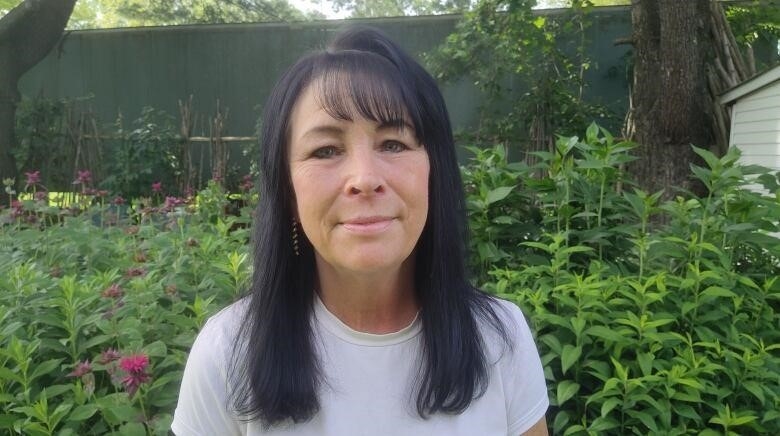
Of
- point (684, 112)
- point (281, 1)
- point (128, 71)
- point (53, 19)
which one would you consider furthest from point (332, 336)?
point (281, 1)

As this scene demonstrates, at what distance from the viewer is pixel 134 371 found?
6.04 feet

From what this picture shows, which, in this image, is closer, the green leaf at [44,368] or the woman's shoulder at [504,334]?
the woman's shoulder at [504,334]

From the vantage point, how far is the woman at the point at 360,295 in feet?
4.37

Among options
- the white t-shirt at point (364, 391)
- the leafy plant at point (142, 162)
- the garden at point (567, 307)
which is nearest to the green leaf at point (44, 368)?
the garden at point (567, 307)

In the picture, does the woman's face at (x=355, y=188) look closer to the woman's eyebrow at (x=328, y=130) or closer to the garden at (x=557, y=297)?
the woman's eyebrow at (x=328, y=130)

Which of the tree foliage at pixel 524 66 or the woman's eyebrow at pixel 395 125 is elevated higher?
the tree foliage at pixel 524 66

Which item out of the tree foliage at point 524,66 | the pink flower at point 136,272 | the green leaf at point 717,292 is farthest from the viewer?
the tree foliage at point 524,66

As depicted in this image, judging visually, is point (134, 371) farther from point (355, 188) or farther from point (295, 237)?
point (355, 188)

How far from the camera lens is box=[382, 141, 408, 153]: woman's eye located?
1.36 m

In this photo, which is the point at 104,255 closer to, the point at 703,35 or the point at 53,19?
the point at 703,35

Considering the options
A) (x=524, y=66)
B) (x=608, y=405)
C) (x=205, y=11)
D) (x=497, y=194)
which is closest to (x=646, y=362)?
(x=608, y=405)

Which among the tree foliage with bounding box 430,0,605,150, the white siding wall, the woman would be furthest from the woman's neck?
the tree foliage with bounding box 430,0,605,150

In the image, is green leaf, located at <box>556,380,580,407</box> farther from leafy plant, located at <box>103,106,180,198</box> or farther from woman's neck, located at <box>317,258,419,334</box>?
leafy plant, located at <box>103,106,180,198</box>

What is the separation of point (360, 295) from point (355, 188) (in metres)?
0.29
